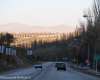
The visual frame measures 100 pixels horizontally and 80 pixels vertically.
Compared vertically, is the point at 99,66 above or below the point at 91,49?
below

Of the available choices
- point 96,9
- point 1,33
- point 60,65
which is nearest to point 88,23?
point 96,9

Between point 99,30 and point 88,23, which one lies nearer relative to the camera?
point 99,30

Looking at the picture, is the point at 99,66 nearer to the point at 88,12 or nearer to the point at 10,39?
the point at 88,12

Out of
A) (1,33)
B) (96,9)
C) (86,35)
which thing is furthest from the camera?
(1,33)

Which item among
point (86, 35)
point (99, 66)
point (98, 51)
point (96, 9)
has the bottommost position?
point (99, 66)

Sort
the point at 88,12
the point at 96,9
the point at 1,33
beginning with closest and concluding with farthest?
the point at 96,9 → the point at 88,12 → the point at 1,33

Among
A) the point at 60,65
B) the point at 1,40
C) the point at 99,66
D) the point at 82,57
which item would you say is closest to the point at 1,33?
the point at 1,40

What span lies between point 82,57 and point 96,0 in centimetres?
3482

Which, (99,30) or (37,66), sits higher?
(99,30)

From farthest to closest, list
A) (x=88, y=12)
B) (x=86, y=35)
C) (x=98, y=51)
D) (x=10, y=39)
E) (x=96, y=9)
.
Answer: (x=10, y=39)
(x=98, y=51)
(x=86, y=35)
(x=88, y=12)
(x=96, y=9)

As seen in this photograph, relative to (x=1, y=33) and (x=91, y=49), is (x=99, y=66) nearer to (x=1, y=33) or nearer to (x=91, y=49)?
(x=91, y=49)

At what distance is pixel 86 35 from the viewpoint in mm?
62625

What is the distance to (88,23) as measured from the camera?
51.9 meters

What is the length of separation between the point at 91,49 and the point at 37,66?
27872 mm
